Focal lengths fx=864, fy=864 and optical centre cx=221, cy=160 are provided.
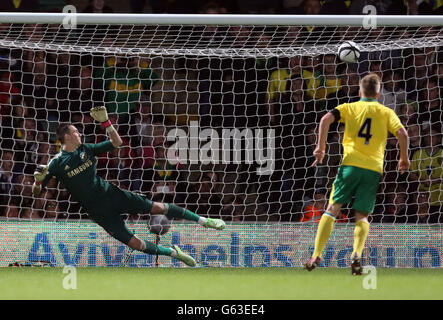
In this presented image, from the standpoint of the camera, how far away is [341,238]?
28.5 feet

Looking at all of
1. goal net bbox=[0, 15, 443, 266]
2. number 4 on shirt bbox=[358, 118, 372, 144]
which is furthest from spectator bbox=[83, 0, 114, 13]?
number 4 on shirt bbox=[358, 118, 372, 144]

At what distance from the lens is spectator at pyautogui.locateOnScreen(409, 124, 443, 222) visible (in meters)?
9.30

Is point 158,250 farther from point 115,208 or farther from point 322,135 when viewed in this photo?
point 322,135

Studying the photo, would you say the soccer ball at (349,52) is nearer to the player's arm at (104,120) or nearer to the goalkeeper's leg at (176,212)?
the goalkeeper's leg at (176,212)

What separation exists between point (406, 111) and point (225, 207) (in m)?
2.30

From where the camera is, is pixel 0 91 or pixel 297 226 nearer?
pixel 297 226

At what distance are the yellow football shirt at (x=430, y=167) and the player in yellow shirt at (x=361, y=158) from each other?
271 centimetres

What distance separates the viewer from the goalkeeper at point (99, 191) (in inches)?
303

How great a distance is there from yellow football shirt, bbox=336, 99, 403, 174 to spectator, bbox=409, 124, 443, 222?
2.61 meters

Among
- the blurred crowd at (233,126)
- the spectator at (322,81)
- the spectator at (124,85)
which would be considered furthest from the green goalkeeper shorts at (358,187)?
the spectator at (124,85)

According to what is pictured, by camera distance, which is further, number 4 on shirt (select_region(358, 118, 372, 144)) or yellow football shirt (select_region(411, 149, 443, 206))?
yellow football shirt (select_region(411, 149, 443, 206))

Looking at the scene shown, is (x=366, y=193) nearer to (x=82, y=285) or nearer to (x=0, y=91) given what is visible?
(x=82, y=285)

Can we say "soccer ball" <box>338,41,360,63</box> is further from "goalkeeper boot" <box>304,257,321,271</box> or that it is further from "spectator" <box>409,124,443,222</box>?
"goalkeeper boot" <box>304,257,321,271</box>

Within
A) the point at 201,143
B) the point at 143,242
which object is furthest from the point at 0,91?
the point at 143,242
